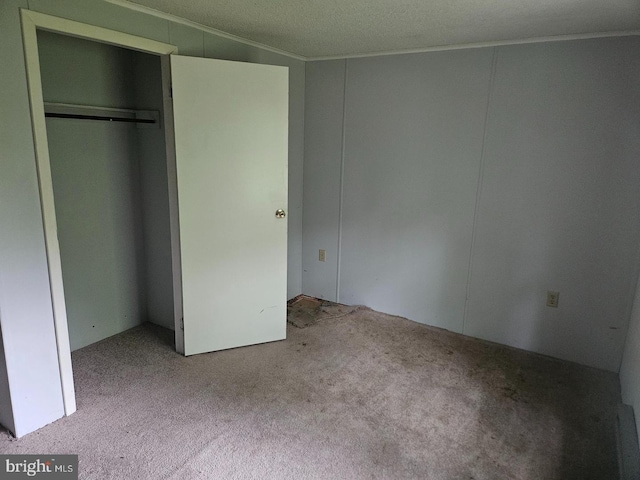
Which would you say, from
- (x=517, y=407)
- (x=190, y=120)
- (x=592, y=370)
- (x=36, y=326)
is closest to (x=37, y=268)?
(x=36, y=326)

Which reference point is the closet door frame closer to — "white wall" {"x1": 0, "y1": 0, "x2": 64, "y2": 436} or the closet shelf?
"white wall" {"x1": 0, "y1": 0, "x2": 64, "y2": 436}

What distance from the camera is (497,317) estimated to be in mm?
3121

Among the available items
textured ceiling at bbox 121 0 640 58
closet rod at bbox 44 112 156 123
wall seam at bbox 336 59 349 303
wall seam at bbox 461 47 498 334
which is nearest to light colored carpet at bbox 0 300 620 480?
wall seam at bbox 461 47 498 334

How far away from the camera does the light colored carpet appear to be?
1952 mm

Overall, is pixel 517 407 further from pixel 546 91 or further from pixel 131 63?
pixel 131 63

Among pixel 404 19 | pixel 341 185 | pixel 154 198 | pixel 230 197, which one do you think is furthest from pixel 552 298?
pixel 154 198

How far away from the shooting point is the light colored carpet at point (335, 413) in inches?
76.9

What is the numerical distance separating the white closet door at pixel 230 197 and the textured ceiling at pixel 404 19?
265 millimetres

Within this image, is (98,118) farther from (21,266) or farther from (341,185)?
(341,185)

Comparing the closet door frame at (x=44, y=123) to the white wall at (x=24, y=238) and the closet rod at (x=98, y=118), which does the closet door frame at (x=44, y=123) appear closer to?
the white wall at (x=24, y=238)

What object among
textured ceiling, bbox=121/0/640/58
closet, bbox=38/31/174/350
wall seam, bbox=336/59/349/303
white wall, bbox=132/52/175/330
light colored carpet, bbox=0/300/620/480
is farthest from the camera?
wall seam, bbox=336/59/349/303

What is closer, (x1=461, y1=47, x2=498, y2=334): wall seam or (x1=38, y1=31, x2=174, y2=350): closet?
(x1=38, y1=31, x2=174, y2=350): closet

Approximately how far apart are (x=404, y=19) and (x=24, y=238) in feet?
7.38

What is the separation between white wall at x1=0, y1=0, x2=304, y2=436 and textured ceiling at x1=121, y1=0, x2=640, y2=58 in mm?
314
